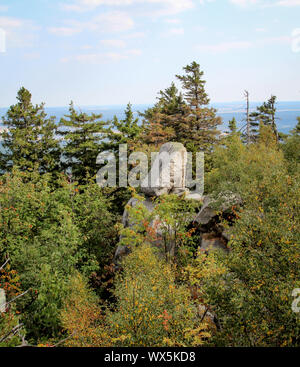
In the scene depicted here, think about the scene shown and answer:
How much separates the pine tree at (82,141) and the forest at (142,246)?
0.39 feet

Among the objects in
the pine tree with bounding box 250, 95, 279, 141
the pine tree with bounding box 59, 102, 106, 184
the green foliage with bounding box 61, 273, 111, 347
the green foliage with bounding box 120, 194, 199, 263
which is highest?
the pine tree with bounding box 250, 95, 279, 141

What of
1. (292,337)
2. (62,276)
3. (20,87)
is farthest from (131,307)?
(20,87)

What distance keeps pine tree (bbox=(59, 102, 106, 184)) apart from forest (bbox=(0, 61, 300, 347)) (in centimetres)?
12

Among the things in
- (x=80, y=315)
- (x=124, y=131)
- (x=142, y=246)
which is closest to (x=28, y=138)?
(x=124, y=131)

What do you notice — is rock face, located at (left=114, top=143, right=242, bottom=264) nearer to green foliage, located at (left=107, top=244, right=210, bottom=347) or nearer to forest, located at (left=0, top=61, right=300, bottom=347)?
forest, located at (left=0, top=61, right=300, bottom=347)

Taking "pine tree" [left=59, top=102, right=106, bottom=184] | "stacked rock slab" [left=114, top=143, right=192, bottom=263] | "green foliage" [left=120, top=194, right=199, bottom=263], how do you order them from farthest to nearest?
"pine tree" [left=59, top=102, right=106, bottom=184], "stacked rock slab" [left=114, top=143, right=192, bottom=263], "green foliage" [left=120, top=194, right=199, bottom=263]

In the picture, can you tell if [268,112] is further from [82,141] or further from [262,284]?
[262,284]

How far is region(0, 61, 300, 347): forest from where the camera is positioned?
633cm
